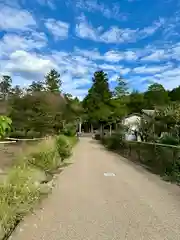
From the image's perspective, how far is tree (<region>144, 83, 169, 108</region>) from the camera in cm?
7366

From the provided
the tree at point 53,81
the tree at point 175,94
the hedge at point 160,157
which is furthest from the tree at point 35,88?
the tree at point 175,94

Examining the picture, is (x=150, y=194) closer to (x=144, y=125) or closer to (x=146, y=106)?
(x=144, y=125)

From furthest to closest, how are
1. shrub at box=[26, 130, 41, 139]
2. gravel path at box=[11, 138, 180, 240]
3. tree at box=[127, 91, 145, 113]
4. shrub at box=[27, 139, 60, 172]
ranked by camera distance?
tree at box=[127, 91, 145, 113], shrub at box=[26, 130, 41, 139], shrub at box=[27, 139, 60, 172], gravel path at box=[11, 138, 180, 240]

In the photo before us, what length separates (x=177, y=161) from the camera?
987 cm

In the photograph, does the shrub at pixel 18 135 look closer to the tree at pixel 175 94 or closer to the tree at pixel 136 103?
the tree at pixel 136 103

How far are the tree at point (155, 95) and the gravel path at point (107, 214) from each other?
2553 inches

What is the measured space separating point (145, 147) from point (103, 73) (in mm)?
68158

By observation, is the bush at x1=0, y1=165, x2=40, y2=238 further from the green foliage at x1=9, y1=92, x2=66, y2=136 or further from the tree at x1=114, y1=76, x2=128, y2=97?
the tree at x1=114, y1=76, x2=128, y2=97

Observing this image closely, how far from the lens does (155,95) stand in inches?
3081

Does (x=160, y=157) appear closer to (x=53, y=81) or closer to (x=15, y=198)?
(x=15, y=198)

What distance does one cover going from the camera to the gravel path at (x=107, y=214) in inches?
179

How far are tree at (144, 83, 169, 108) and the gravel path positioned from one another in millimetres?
64853

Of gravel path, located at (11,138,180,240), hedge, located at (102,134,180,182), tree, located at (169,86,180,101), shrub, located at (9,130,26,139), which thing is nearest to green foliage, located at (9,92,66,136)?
shrub, located at (9,130,26,139)

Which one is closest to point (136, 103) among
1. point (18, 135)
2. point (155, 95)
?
point (155, 95)
